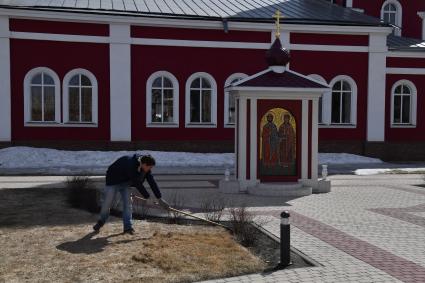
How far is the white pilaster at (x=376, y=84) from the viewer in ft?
81.1

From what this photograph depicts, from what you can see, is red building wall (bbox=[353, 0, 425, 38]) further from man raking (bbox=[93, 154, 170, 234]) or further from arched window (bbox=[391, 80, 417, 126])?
man raking (bbox=[93, 154, 170, 234])

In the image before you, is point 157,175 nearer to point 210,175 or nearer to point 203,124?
point 210,175

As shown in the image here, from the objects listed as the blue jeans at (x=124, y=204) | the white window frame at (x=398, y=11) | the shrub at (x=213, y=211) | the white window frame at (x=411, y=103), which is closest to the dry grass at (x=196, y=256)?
the blue jeans at (x=124, y=204)

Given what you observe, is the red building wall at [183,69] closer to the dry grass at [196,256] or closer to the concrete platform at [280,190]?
the concrete platform at [280,190]

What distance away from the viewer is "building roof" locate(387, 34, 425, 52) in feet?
82.9

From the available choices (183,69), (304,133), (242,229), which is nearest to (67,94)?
(183,69)

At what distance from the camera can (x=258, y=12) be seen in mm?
24984

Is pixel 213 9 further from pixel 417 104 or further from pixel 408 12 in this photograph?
pixel 408 12

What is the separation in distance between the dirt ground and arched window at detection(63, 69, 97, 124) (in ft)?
42.9

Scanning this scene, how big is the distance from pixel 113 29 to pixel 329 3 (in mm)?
13015

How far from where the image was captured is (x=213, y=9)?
24.6m

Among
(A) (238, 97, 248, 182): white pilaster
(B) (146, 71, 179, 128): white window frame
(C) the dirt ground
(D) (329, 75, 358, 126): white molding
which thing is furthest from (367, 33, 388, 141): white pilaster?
(C) the dirt ground

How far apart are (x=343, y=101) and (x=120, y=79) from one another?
1078cm

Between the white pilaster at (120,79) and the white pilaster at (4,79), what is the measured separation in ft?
13.9
